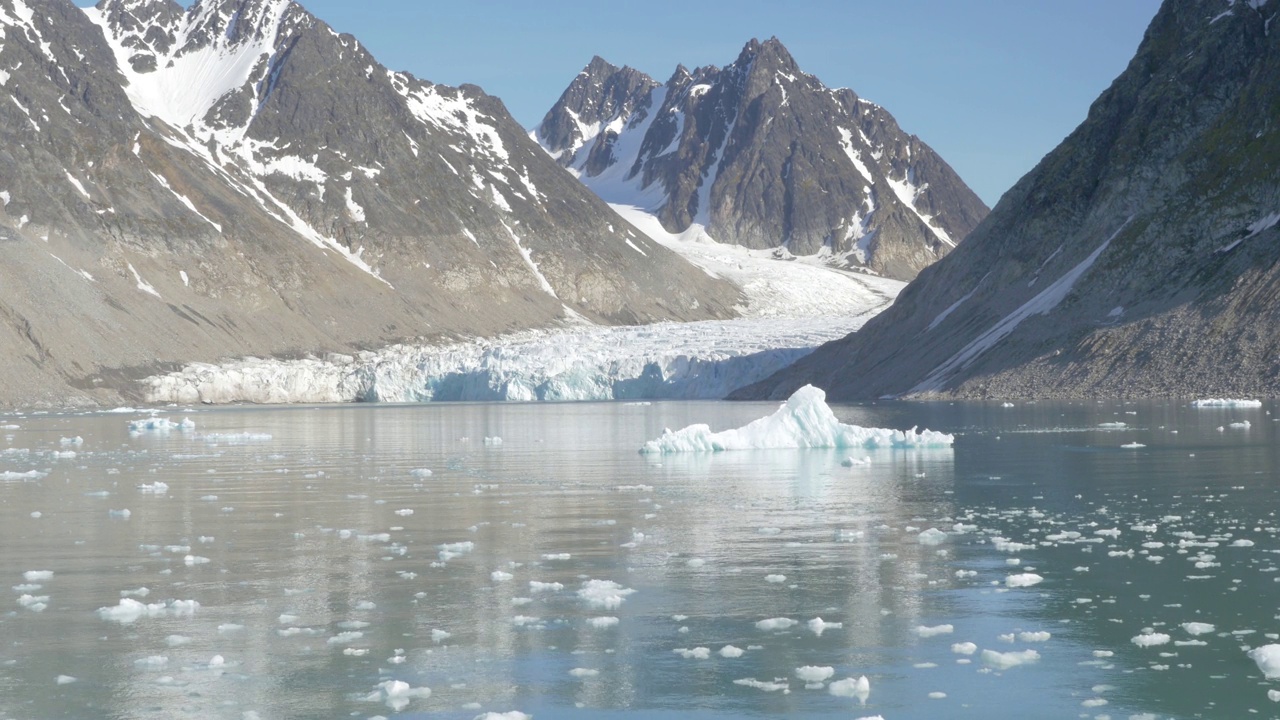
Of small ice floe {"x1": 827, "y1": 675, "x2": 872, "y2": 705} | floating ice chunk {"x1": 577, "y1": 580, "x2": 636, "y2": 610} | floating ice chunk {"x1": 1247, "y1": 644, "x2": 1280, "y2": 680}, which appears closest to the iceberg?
floating ice chunk {"x1": 577, "y1": 580, "x2": 636, "y2": 610}

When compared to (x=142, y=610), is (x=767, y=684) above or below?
below

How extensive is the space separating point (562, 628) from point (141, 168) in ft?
474

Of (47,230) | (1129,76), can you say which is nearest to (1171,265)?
(1129,76)

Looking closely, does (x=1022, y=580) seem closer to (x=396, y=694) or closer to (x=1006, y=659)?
(x=1006, y=659)

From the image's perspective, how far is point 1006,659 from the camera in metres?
11.7

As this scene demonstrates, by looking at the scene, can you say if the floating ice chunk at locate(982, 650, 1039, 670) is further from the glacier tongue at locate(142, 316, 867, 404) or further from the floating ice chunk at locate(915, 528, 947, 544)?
the glacier tongue at locate(142, 316, 867, 404)

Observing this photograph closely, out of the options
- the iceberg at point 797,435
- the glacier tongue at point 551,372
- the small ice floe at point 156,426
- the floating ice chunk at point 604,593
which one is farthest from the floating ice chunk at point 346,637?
the glacier tongue at point 551,372

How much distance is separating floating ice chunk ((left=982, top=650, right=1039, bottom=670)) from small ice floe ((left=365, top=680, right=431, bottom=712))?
486 centimetres

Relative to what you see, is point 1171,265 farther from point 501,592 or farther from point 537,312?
point 537,312

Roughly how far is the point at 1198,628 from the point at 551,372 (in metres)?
89.8

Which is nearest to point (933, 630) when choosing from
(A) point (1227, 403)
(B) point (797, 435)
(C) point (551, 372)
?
(B) point (797, 435)

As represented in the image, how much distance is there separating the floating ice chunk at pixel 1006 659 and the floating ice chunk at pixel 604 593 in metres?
4.16

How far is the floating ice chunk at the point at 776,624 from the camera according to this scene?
13.1m

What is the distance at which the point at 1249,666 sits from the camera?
A: 37.1 ft
